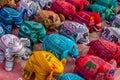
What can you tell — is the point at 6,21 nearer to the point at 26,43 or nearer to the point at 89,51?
the point at 26,43

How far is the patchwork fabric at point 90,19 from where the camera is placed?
170 cm

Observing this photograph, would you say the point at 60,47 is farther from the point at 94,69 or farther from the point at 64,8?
the point at 64,8

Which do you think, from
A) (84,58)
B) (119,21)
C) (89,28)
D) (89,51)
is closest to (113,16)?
(119,21)

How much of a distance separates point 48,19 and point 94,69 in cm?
46

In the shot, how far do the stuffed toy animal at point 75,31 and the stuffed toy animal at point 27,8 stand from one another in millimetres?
185

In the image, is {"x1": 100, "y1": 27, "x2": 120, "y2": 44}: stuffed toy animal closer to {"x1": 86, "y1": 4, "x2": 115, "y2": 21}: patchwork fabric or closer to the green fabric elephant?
{"x1": 86, "y1": 4, "x2": 115, "y2": 21}: patchwork fabric

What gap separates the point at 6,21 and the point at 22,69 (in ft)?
1.00

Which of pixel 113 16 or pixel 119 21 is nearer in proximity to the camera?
pixel 119 21

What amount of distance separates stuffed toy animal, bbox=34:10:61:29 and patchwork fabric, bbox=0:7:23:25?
13 cm

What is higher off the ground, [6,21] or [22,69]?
[6,21]

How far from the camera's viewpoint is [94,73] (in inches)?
49.8

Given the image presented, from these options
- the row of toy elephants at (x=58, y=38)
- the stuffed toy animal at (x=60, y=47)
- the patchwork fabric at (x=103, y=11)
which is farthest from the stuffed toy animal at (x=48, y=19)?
the patchwork fabric at (x=103, y=11)

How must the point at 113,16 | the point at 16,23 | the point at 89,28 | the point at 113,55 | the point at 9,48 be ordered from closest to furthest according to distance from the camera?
the point at 9,48
the point at 113,55
the point at 16,23
the point at 89,28
the point at 113,16

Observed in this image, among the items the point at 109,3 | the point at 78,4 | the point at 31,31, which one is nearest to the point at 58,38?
the point at 31,31
